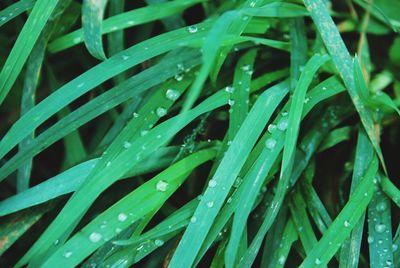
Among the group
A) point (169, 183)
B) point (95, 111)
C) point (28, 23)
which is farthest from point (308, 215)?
point (28, 23)

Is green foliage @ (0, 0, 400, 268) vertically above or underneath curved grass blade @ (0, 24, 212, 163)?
underneath

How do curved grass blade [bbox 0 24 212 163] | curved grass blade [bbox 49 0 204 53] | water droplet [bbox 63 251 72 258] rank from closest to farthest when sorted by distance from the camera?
water droplet [bbox 63 251 72 258] → curved grass blade [bbox 0 24 212 163] → curved grass blade [bbox 49 0 204 53]

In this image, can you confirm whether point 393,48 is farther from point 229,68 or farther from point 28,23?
point 28,23

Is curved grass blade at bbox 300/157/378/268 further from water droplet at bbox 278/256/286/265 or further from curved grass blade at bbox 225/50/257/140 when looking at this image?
curved grass blade at bbox 225/50/257/140

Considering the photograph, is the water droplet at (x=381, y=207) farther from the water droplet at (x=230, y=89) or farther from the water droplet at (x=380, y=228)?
the water droplet at (x=230, y=89)

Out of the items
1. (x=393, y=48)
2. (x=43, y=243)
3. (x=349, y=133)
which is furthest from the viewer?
(x=393, y=48)

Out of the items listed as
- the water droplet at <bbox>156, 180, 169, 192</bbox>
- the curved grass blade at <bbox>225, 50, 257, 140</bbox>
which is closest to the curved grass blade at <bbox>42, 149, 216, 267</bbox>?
the water droplet at <bbox>156, 180, 169, 192</bbox>

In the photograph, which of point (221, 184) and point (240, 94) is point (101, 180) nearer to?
point (221, 184)

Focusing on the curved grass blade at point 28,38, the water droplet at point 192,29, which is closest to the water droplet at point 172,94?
the water droplet at point 192,29
